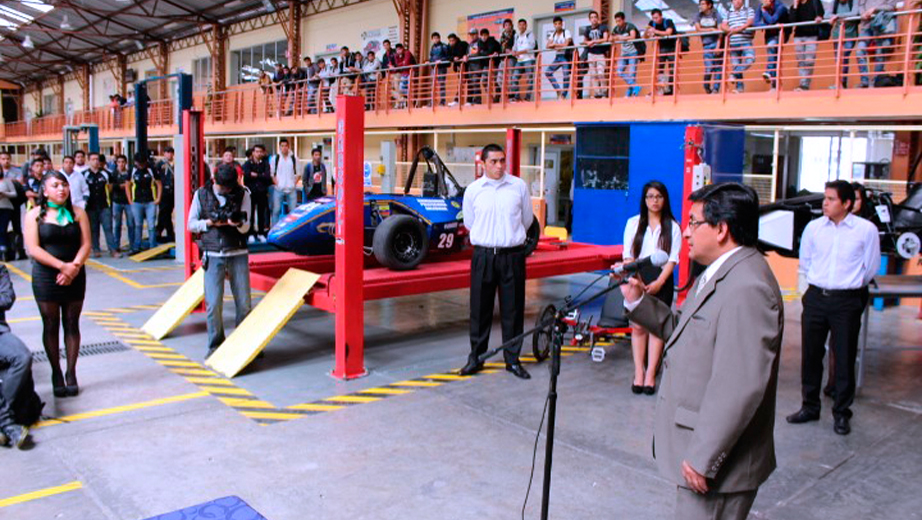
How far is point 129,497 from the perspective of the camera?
4164mm

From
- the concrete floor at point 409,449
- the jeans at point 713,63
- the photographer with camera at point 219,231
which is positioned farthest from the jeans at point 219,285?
the jeans at point 713,63

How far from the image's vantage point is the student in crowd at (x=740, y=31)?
12.3 meters

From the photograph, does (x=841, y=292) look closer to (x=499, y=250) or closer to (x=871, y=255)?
(x=871, y=255)

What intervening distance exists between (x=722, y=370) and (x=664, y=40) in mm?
13040

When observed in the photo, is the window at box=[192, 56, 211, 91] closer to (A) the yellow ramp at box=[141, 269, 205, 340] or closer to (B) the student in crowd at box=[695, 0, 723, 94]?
(B) the student in crowd at box=[695, 0, 723, 94]

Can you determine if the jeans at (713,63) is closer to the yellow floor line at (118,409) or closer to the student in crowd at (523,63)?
the student in crowd at (523,63)

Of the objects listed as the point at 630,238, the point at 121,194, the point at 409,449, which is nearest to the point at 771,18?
the point at 630,238

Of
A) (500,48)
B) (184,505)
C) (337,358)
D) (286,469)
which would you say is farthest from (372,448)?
(500,48)

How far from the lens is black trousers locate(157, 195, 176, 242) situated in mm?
14312

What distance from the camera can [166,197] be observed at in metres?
14.2

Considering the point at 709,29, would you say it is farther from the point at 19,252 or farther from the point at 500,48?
the point at 19,252

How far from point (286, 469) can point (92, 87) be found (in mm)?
46602

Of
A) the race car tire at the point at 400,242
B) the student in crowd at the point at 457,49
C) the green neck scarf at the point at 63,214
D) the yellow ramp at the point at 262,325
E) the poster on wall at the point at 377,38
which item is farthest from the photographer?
the poster on wall at the point at 377,38

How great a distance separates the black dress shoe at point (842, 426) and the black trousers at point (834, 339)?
3 cm
